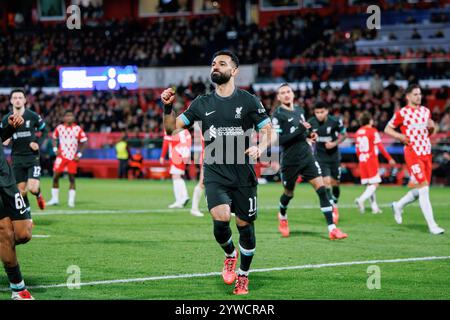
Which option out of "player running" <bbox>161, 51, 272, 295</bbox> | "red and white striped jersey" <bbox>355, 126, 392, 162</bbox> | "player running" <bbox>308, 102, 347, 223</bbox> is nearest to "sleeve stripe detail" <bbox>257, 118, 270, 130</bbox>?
"player running" <bbox>161, 51, 272, 295</bbox>

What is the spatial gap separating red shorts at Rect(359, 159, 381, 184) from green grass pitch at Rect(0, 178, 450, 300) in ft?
2.80

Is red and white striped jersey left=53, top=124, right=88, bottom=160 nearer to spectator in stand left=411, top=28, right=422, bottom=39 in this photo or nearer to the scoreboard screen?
the scoreboard screen

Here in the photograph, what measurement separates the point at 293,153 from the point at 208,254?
3.17 metres

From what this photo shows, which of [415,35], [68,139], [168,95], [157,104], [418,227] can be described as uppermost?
[415,35]

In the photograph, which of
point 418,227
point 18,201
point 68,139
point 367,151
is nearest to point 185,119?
point 18,201

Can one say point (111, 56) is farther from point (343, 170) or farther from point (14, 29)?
point (343, 170)

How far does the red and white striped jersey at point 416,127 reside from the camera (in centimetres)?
1505

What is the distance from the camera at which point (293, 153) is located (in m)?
14.6

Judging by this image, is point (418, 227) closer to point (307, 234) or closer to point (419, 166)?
point (419, 166)

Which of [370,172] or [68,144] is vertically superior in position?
[68,144]

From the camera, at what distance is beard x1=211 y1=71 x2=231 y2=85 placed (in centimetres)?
926

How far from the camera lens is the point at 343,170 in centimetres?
3225

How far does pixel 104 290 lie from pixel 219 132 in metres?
2.14

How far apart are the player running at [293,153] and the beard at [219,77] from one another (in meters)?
5.15
